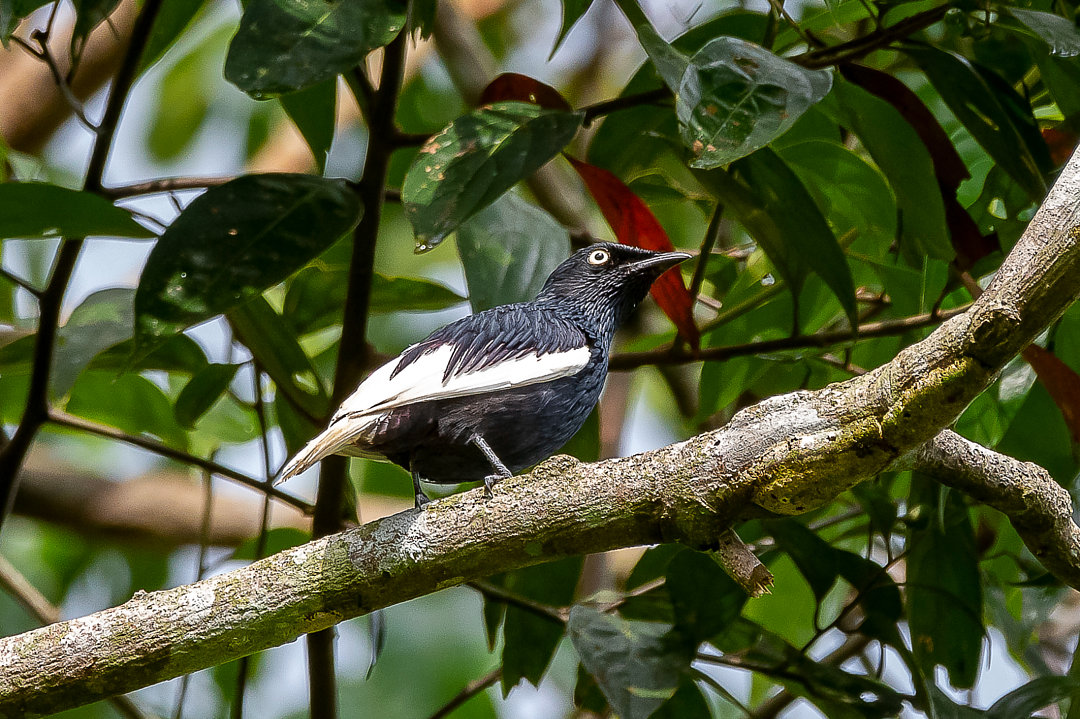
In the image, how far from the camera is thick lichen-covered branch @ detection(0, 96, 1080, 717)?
1570 mm

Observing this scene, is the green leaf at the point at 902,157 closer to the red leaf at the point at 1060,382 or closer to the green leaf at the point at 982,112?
the green leaf at the point at 982,112

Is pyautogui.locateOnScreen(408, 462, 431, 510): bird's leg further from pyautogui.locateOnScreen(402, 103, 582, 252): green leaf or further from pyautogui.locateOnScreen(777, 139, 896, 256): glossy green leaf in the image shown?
pyautogui.locateOnScreen(777, 139, 896, 256): glossy green leaf

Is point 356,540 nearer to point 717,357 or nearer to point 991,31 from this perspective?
point 717,357

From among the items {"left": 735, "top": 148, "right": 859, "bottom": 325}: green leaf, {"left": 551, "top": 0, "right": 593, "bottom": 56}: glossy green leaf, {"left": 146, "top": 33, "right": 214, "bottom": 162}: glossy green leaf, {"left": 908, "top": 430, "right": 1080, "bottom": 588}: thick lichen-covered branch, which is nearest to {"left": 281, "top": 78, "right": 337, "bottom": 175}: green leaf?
{"left": 551, "top": 0, "right": 593, "bottom": 56}: glossy green leaf

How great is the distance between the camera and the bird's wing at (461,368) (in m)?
1.94

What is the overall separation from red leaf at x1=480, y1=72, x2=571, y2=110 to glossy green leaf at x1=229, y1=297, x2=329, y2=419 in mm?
712

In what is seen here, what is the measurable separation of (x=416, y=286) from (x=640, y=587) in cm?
94

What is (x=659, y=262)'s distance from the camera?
2521 millimetres

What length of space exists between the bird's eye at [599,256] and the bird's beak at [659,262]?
3.2 inches

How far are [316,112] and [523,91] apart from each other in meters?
0.52

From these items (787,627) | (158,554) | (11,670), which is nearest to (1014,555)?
(787,627)

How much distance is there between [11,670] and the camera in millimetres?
1623

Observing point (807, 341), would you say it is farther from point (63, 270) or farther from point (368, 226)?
point (63, 270)

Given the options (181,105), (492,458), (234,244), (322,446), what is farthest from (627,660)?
(181,105)
